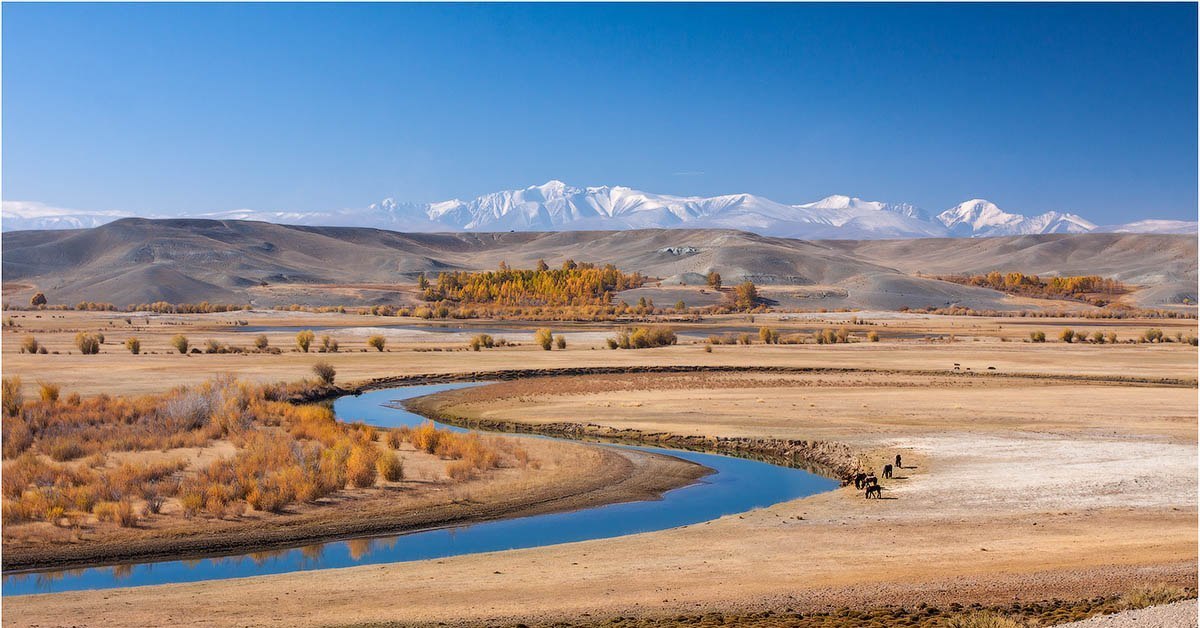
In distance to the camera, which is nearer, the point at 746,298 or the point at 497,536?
the point at 497,536

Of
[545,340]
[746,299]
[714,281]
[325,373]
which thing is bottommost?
[325,373]

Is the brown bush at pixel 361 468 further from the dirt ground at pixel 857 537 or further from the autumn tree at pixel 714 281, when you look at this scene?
the autumn tree at pixel 714 281

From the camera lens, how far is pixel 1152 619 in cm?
1065

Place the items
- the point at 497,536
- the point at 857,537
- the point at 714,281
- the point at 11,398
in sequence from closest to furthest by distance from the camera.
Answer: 1. the point at 857,537
2. the point at 497,536
3. the point at 11,398
4. the point at 714,281

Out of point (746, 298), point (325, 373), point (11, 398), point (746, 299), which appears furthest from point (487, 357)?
point (746, 298)

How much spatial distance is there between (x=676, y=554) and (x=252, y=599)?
255 inches

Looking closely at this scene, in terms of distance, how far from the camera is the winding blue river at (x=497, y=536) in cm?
1656

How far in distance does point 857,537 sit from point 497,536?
6.53 m

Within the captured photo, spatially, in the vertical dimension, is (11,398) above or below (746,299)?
below

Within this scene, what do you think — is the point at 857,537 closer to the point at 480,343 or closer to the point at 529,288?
the point at 480,343

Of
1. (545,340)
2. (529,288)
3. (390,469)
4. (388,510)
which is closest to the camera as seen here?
(388,510)

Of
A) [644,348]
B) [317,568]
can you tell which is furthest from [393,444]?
[644,348]

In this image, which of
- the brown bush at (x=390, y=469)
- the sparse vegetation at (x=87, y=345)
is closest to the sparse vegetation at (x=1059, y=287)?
the sparse vegetation at (x=87, y=345)

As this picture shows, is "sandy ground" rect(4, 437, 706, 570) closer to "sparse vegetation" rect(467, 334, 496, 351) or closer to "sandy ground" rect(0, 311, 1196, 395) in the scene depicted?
"sandy ground" rect(0, 311, 1196, 395)
